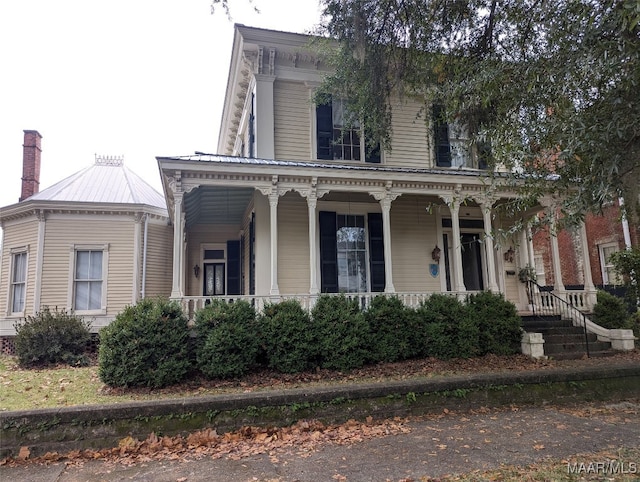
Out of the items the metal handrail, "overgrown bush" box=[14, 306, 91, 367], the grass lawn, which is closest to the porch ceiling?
"overgrown bush" box=[14, 306, 91, 367]

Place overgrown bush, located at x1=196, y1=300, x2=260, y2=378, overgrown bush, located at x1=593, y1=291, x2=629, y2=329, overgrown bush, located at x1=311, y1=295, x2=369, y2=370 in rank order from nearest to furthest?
overgrown bush, located at x1=196, y1=300, x2=260, y2=378
overgrown bush, located at x1=311, y1=295, x2=369, y2=370
overgrown bush, located at x1=593, y1=291, x2=629, y2=329

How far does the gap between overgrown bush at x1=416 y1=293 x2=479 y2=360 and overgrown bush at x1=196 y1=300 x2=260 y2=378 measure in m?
3.31

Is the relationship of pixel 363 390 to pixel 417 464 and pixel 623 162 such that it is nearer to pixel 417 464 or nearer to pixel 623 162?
pixel 417 464

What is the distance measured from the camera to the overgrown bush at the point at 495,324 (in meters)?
8.44

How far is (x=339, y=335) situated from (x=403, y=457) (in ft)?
11.0

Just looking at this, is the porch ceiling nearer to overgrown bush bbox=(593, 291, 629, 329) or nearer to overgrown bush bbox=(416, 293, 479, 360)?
overgrown bush bbox=(416, 293, 479, 360)

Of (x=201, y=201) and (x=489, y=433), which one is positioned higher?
(x=201, y=201)

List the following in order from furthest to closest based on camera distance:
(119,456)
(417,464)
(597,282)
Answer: (597,282) → (119,456) → (417,464)

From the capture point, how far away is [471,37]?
304 inches

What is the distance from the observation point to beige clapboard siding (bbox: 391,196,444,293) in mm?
10805

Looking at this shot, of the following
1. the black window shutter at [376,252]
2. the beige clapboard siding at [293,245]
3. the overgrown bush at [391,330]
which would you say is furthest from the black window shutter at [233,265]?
the overgrown bush at [391,330]

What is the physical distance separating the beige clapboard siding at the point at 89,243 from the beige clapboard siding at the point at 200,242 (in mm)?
2168

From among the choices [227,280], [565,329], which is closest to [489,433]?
[565,329]

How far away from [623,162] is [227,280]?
434 inches
